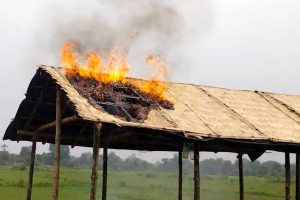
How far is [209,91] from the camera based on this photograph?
1238cm

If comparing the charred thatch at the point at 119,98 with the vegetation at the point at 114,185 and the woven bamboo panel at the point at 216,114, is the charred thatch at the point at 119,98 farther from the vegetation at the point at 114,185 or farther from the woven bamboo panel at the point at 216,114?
the vegetation at the point at 114,185

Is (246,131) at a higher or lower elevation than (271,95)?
lower

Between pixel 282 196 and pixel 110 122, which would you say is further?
pixel 282 196

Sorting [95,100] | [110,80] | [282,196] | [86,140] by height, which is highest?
[110,80]

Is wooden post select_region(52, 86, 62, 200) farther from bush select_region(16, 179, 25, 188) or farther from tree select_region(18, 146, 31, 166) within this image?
tree select_region(18, 146, 31, 166)

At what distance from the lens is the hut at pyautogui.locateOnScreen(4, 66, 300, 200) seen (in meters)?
8.49

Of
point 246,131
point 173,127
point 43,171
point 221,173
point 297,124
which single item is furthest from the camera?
point 221,173

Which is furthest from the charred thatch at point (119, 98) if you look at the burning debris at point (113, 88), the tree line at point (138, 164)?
the tree line at point (138, 164)

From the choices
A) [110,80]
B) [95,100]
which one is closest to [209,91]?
[110,80]

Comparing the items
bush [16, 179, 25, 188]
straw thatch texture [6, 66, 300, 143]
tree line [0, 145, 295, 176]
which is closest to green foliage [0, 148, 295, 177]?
tree line [0, 145, 295, 176]

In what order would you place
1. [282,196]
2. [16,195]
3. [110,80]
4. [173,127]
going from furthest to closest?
1. [282,196]
2. [16,195]
3. [110,80]
4. [173,127]

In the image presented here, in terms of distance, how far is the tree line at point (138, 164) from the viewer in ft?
234

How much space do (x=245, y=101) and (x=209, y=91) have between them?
1088 millimetres

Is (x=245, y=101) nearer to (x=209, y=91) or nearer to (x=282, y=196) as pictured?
(x=209, y=91)
